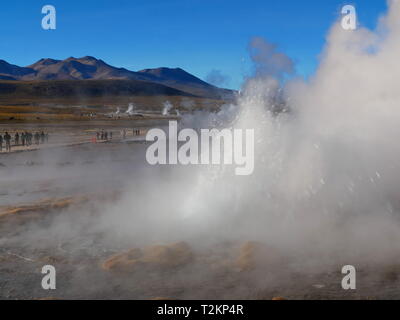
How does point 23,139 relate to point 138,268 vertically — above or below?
above

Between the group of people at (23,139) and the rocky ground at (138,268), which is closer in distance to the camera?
the rocky ground at (138,268)

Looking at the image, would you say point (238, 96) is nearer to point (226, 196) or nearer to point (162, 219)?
point (226, 196)

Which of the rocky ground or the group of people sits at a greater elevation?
the group of people

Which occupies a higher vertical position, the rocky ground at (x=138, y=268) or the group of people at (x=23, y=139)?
the group of people at (x=23, y=139)

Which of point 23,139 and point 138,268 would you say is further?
point 23,139

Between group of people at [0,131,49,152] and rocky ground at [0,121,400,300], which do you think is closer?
rocky ground at [0,121,400,300]

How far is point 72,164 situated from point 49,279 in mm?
13799

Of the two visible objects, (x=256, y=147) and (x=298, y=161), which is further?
(x=256, y=147)

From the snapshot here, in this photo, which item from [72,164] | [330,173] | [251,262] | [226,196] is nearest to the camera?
[251,262]

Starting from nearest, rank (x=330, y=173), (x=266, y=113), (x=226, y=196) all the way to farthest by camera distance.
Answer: (x=330, y=173)
(x=226, y=196)
(x=266, y=113)

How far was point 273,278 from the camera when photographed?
5613 millimetres
